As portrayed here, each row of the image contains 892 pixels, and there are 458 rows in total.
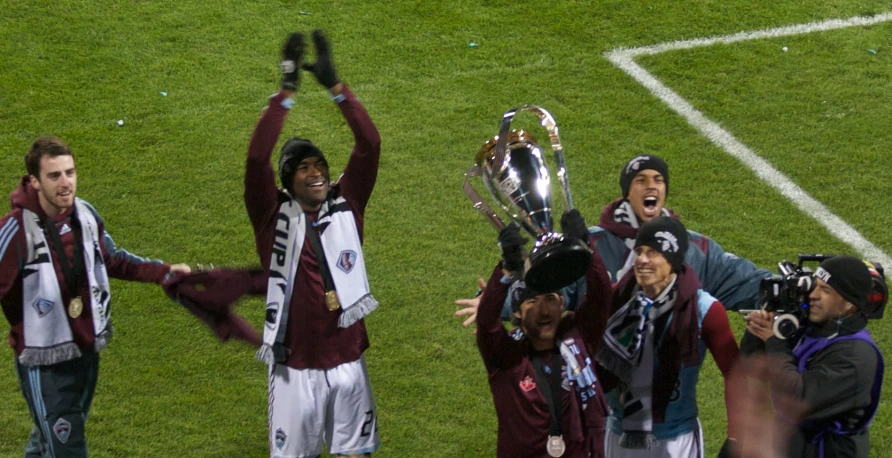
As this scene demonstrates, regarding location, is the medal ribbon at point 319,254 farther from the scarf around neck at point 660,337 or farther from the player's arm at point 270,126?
the scarf around neck at point 660,337

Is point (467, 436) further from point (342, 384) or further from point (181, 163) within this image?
point (181, 163)

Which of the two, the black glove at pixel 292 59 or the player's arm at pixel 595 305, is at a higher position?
the black glove at pixel 292 59

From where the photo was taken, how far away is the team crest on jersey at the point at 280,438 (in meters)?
4.73

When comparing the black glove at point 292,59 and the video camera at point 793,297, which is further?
the black glove at point 292,59

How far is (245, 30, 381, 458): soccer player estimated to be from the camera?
183 inches

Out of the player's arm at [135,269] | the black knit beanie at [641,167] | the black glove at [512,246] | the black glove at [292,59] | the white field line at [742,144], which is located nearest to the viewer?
the black glove at [512,246]

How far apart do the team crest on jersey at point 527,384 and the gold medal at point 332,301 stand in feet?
2.65

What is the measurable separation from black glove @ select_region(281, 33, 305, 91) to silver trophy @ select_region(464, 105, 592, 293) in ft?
2.47

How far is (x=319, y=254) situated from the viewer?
184 inches

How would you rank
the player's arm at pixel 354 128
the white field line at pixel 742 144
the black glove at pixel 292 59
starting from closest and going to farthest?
the black glove at pixel 292 59
the player's arm at pixel 354 128
the white field line at pixel 742 144

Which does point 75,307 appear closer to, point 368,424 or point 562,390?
point 368,424

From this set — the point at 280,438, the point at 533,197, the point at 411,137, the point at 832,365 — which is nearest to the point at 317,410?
the point at 280,438

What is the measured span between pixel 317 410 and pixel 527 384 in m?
0.89

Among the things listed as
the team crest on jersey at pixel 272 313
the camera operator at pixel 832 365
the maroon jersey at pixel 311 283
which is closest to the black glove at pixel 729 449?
the camera operator at pixel 832 365
